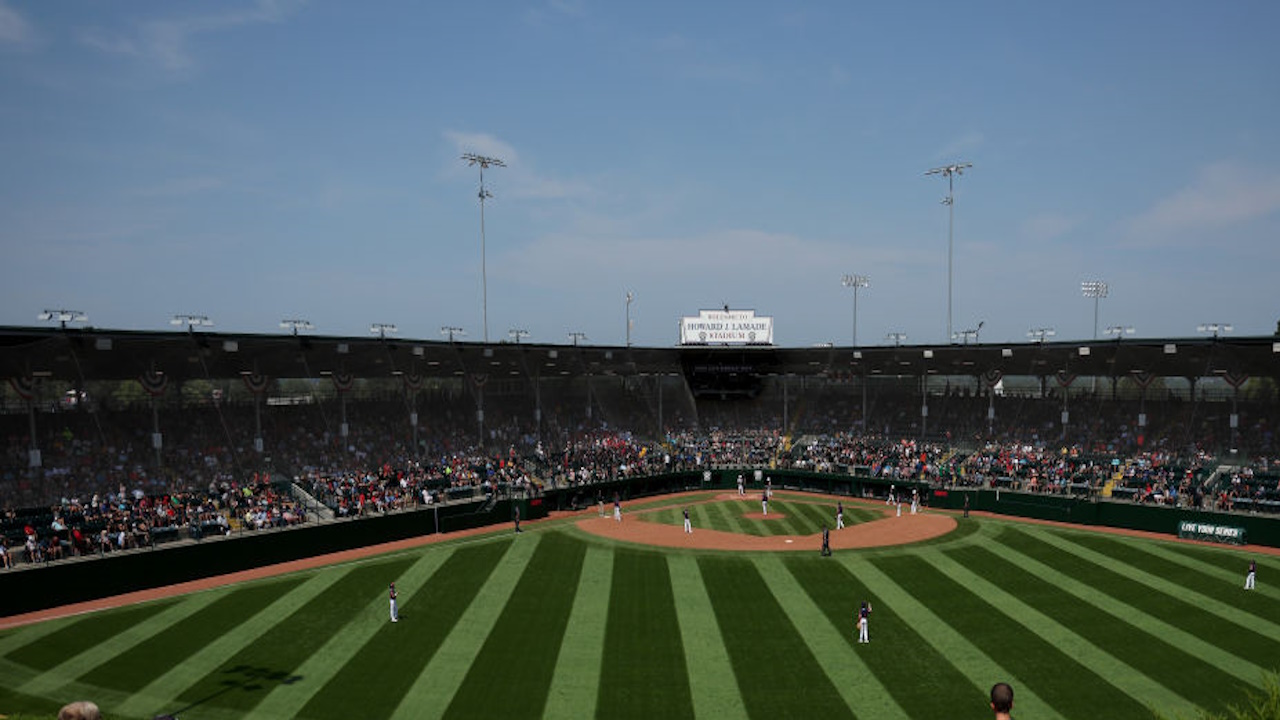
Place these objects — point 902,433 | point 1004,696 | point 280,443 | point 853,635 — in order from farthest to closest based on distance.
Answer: point 902,433 < point 280,443 < point 853,635 < point 1004,696

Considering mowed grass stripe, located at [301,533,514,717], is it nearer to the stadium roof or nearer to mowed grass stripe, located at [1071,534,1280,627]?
the stadium roof

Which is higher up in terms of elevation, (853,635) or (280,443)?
(280,443)

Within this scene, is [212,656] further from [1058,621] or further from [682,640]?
[1058,621]

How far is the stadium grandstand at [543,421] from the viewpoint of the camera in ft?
108

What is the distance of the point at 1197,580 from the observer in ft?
88.6

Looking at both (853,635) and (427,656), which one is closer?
(427,656)

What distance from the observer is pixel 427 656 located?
66.4 ft

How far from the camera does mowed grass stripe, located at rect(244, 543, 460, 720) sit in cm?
1742

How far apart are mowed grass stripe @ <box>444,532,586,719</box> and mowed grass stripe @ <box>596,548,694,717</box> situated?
59.4 inches

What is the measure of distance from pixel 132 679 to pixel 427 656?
23.6ft

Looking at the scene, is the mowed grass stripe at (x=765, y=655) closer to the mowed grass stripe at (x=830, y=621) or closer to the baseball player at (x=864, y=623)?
the mowed grass stripe at (x=830, y=621)

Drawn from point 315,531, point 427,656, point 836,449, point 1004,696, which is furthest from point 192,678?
point 836,449

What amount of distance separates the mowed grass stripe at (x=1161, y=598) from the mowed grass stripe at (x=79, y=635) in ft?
104

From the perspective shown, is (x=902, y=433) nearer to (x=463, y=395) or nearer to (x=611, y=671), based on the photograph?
(x=463, y=395)
